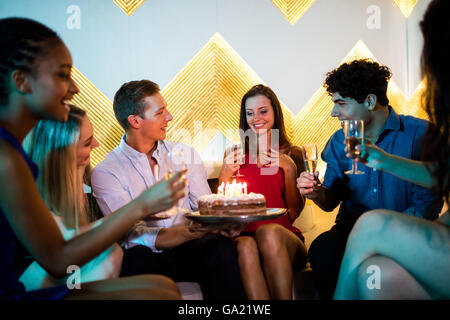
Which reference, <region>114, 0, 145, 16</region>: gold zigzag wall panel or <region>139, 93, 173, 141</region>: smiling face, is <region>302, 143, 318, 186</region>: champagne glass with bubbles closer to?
<region>139, 93, 173, 141</region>: smiling face

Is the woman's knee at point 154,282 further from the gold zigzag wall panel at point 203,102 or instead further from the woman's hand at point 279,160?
the gold zigzag wall panel at point 203,102

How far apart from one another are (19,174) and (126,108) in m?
1.85

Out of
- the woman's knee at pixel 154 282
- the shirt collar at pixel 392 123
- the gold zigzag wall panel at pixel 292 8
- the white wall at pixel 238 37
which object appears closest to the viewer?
the woman's knee at pixel 154 282

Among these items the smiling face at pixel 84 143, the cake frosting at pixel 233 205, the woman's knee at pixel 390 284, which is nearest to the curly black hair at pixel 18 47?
the smiling face at pixel 84 143

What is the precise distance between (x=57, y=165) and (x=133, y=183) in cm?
100

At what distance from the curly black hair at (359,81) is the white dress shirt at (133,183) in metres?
1.28

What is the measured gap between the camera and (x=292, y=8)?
A: 177 inches

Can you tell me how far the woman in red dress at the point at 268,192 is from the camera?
2.67 m

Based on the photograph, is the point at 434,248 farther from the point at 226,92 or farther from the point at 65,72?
the point at 226,92

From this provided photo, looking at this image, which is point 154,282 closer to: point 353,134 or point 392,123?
point 353,134

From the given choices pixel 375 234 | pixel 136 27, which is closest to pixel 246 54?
pixel 136 27

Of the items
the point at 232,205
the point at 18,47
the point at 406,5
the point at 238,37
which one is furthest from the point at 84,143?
the point at 406,5

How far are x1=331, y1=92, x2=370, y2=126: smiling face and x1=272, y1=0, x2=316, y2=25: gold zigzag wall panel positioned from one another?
5.35ft

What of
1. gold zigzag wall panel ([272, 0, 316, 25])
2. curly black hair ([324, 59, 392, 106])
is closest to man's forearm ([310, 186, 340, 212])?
curly black hair ([324, 59, 392, 106])
